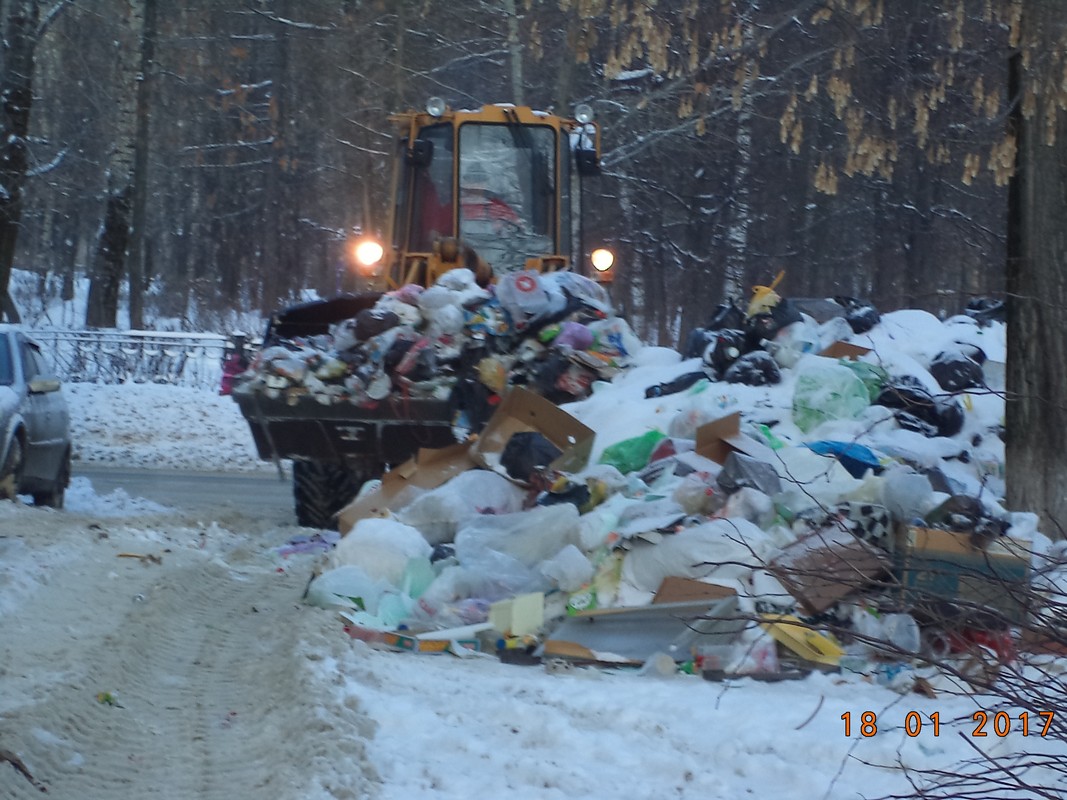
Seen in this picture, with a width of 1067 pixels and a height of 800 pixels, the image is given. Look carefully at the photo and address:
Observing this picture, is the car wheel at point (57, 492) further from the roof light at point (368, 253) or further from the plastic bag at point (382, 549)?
the plastic bag at point (382, 549)

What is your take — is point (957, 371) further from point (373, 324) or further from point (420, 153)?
point (420, 153)

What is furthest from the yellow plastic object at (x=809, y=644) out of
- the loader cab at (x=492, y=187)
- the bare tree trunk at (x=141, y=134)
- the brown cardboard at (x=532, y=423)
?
the bare tree trunk at (x=141, y=134)

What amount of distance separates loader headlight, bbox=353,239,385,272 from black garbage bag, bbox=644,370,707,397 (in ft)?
9.90

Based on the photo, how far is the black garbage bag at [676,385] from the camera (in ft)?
28.7

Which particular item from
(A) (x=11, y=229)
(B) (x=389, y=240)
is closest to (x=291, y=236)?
(A) (x=11, y=229)

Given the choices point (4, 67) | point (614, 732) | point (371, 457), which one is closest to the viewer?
point (614, 732)

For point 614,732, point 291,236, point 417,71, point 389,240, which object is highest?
point 417,71

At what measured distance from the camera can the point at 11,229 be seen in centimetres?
1609

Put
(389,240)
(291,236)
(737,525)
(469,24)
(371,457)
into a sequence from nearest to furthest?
(737,525)
(371,457)
(389,240)
(469,24)
(291,236)

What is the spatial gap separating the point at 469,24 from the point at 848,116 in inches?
637

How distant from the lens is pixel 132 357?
20.8 meters

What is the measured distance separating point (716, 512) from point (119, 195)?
16.8m

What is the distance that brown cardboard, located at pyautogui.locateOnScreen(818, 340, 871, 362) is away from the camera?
8.40 m

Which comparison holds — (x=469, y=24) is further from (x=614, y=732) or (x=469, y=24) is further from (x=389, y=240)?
(x=614, y=732)
